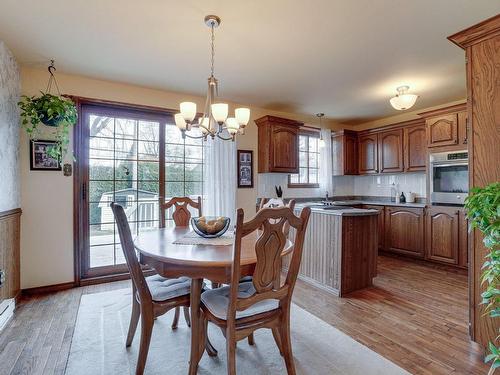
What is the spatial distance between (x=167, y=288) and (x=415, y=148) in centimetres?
433

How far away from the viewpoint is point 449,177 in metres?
3.84

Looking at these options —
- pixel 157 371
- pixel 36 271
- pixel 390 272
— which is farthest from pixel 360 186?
pixel 36 271

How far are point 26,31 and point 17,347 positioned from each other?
98.0 inches

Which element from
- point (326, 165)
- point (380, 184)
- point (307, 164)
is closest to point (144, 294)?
point (307, 164)

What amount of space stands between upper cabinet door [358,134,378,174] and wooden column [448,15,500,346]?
3182 millimetres

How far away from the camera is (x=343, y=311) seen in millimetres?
2586

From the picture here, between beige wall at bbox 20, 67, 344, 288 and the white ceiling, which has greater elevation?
the white ceiling

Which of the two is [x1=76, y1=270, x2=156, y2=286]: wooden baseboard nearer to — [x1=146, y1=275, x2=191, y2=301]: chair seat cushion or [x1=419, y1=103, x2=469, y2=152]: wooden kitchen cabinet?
[x1=146, y1=275, x2=191, y2=301]: chair seat cushion

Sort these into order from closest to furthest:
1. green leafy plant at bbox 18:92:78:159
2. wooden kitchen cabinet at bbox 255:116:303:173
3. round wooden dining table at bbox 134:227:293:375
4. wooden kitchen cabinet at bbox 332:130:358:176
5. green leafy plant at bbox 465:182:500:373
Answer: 1. green leafy plant at bbox 465:182:500:373
2. round wooden dining table at bbox 134:227:293:375
3. green leafy plant at bbox 18:92:78:159
4. wooden kitchen cabinet at bbox 255:116:303:173
5. wooden kitchen cabinet at bbox 332:130:358:176

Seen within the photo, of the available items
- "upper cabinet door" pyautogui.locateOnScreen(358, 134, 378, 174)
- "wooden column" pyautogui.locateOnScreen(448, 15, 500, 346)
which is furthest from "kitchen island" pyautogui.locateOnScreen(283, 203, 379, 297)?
"upper cabinet door" pyautogui.locateOnScreen(358, 134, 378, 174)

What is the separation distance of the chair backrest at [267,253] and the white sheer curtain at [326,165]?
380 cm

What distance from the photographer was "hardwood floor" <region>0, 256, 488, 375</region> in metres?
1.83

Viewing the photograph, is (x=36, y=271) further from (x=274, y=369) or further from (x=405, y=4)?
(x=405, y=4)

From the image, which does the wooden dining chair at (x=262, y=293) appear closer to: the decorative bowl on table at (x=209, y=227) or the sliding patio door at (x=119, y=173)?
the decorative bowl on table at (x=209, y=227)
